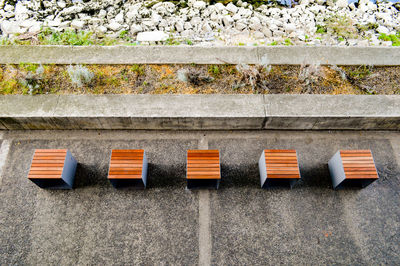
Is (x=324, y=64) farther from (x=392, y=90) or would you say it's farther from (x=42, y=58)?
(x=42, y=58)

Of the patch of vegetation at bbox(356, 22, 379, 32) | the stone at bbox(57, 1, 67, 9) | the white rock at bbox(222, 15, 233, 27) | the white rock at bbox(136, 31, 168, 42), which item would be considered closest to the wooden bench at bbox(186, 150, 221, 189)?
the white rock at bbox(136, 31, 168, 42)

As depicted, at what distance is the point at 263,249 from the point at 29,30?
8518 millimetres

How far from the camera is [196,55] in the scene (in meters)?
6.22

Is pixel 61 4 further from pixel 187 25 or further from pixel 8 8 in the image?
pixel 187 25

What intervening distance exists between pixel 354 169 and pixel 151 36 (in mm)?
6110

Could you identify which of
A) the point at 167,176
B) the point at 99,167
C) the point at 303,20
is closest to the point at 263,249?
the point at 167,176

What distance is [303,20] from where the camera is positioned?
328 inches

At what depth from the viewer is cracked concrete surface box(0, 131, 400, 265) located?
441cm

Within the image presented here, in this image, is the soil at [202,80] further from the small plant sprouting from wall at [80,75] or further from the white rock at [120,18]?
the white rock at [120,18]

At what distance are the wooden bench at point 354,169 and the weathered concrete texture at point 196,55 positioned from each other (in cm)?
247

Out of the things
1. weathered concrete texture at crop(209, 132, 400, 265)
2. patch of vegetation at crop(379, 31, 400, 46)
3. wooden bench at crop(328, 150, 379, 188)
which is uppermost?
patch of vegetation at crop(379, 31, 400, 46)

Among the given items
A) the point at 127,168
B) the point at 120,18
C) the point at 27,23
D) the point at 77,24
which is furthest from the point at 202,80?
the point at 27,23

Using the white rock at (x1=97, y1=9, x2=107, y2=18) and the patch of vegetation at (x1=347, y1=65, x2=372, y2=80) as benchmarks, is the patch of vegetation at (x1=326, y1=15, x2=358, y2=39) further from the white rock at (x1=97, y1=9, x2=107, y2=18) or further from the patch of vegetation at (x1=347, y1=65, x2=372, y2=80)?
the white rock at (x1=97, y1=9, x2=107, y2=18)

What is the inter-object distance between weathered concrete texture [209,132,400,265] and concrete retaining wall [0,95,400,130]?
47 centimetres
